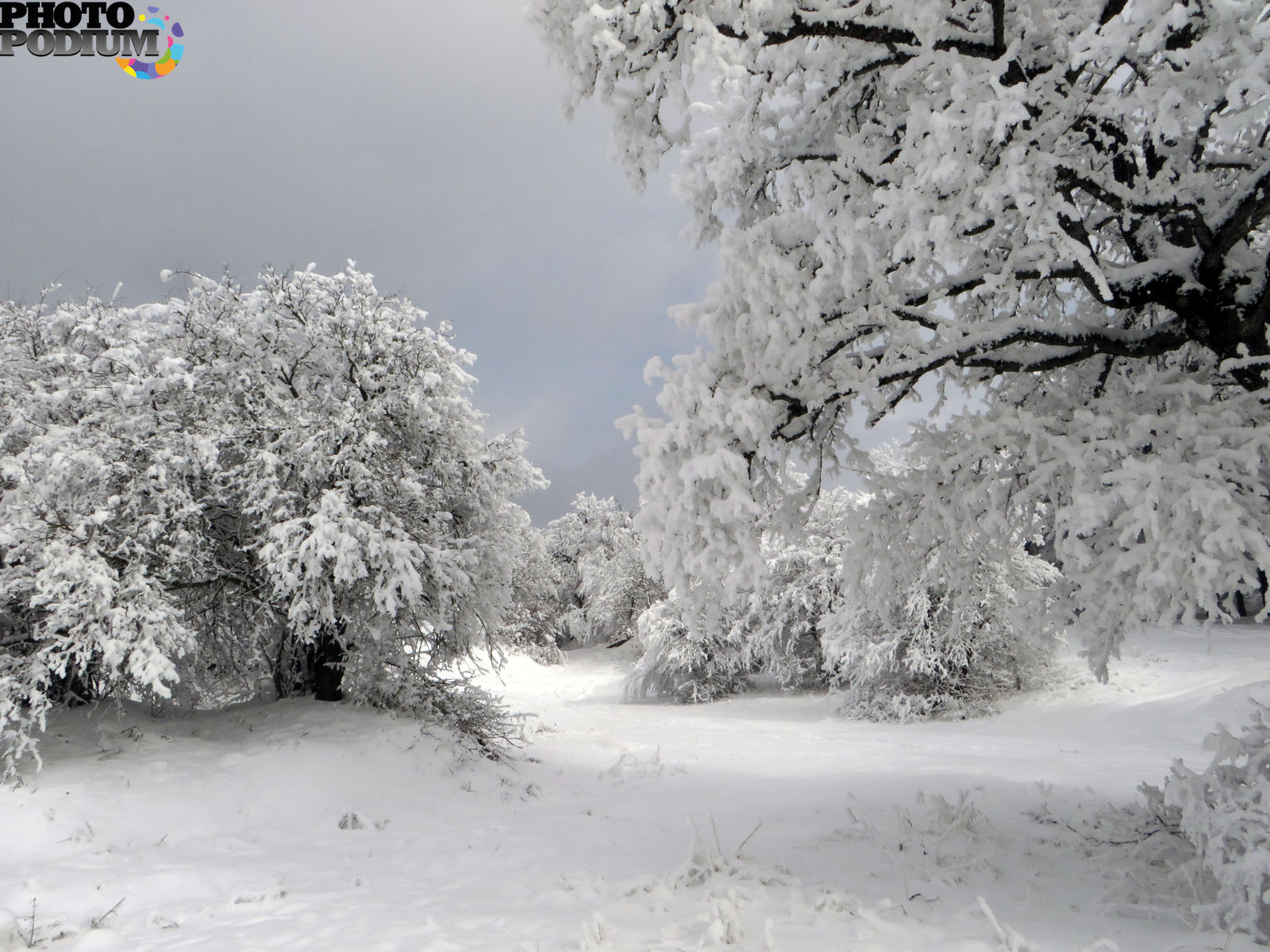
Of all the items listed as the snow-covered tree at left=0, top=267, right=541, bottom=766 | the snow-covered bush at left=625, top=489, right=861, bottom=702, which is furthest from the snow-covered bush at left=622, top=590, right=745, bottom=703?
the snow-covered tree at left=0, top=267, right=541, bottom=766

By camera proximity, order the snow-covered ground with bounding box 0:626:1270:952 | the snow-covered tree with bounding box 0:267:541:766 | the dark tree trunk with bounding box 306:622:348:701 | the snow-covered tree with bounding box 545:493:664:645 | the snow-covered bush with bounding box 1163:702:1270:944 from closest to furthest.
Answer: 1. the snow-covered bush with bounding box 1163:702:1270:944
2. the snow-covered ground with bounding box 0:626:1270:952
3. the snow-covered tree with bounding box 0:267:541:766
4. the dark tree trunk with bounding box 306:622:348:701
5. the snow-covered tree with bounding box 545:493:664:645

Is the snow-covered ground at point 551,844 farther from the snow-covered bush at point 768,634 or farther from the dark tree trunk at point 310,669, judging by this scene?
the snow-covered bush at point 768,634

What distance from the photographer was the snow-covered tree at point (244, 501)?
23.4 feet

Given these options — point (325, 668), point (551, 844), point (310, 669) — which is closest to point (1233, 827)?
point (551, 844)

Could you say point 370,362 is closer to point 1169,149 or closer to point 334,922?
point 334,922

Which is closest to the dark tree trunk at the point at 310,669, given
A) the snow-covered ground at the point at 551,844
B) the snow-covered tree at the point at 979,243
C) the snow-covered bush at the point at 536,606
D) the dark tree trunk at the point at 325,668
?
the dark tree trunk at the point at 325,668

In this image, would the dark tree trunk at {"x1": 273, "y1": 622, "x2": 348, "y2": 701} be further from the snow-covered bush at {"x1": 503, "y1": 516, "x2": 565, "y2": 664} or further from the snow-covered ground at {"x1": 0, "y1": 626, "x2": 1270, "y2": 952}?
the snow-covered bush at {"x1": 503, "y1": 516, "x2": 565, "y2": 664}

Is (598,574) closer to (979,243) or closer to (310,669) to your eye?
(310,669)

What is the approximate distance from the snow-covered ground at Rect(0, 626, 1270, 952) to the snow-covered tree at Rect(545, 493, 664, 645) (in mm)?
17235

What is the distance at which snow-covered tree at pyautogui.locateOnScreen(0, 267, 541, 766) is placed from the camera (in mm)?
7129

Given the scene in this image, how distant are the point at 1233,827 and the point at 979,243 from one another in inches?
147

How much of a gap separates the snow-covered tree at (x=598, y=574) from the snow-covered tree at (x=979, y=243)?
21268mm

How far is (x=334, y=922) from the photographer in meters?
4.66

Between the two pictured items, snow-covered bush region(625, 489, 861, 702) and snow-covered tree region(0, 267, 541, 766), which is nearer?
snow-covered tree region(0, 267, 541, 766)
